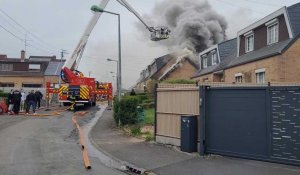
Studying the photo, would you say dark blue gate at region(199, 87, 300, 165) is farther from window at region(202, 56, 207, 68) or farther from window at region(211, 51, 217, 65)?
window at region(202, 56, 207, 68)

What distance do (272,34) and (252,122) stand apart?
15.9 metres

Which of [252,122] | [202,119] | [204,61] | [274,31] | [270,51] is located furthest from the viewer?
[204,61]

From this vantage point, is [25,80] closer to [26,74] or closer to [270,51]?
[26,74]

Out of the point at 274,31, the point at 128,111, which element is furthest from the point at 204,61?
the point at 128,111

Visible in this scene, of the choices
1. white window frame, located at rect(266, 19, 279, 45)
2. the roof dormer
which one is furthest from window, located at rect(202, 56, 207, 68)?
white window frame, located at rect(266, 19, 279, 45)

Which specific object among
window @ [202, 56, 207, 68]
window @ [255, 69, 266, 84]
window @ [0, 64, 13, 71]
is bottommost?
window @ [255, 69, 266, 84]

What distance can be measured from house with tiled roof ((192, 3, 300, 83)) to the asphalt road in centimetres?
1150

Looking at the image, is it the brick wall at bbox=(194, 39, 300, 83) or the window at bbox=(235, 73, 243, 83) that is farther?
the window at bbox=(235, 73, 243, 83)

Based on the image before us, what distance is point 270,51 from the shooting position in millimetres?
24031

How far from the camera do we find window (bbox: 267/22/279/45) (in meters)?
24.8

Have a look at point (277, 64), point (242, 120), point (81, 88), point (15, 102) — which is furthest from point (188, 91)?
point (81, 88)

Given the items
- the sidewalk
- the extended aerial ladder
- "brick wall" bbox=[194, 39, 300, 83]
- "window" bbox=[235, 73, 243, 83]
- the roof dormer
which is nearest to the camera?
the sidewalk

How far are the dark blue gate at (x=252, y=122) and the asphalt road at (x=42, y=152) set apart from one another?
3139 millimetres

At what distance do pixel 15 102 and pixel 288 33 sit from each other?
16780 millimetres
